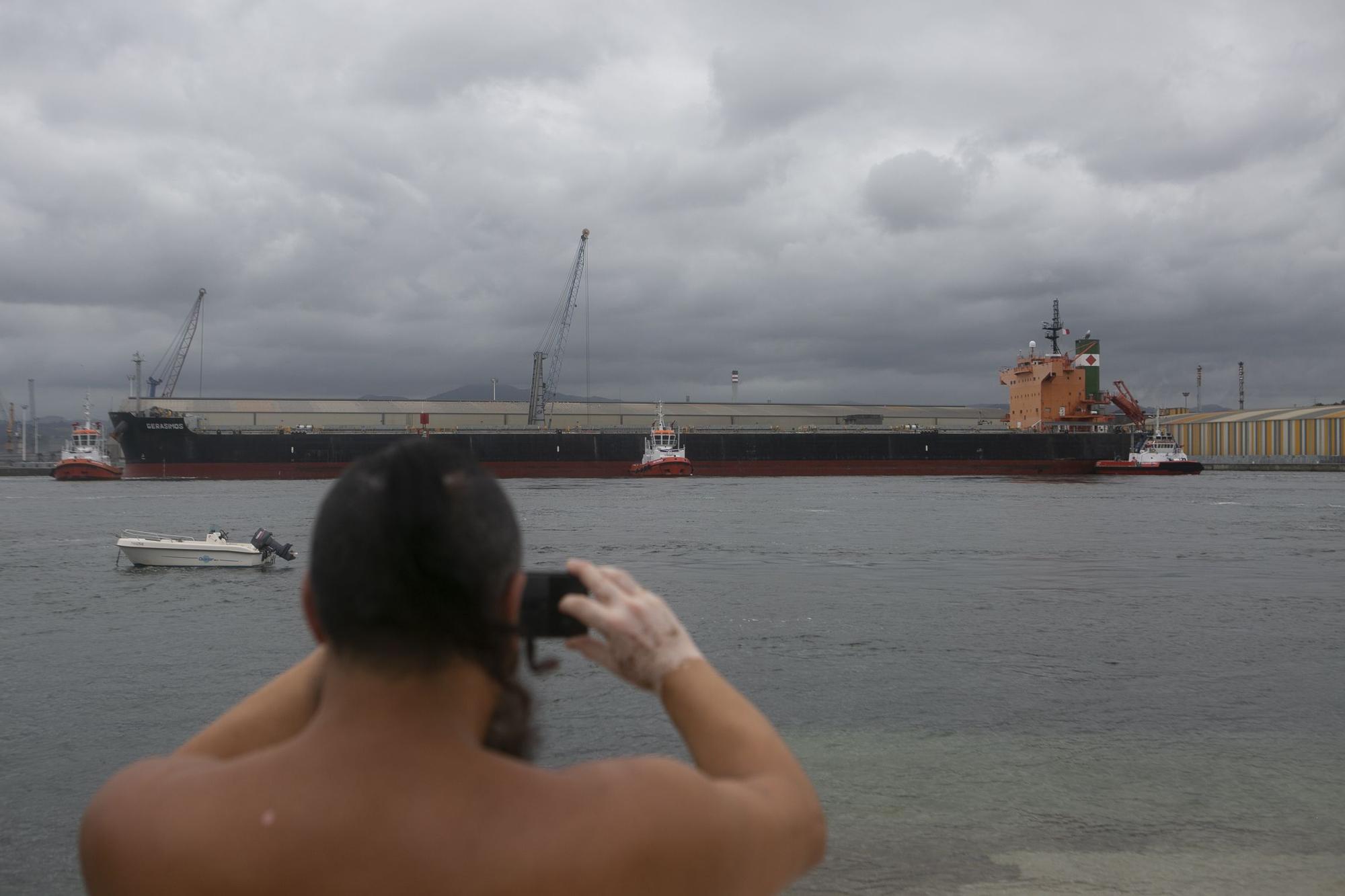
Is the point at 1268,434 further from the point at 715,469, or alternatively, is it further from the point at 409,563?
the point at 409,563

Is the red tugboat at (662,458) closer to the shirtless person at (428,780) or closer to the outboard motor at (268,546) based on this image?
the outboard motor at (268,546)

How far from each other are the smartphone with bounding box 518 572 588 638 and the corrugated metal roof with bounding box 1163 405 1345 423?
97.8 metres

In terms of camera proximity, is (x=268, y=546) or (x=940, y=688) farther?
(x=268, y=546)

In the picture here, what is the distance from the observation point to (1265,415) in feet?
305

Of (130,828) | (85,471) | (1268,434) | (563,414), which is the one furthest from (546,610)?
(1268,434)

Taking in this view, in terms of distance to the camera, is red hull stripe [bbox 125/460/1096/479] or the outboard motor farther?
red hull stripe [bbox 125/460/1096/479]

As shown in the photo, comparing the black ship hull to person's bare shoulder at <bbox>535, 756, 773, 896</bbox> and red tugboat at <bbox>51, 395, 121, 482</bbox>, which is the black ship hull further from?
person's bare shoulder at <bbox>535, 756, 773, 896</bbox>

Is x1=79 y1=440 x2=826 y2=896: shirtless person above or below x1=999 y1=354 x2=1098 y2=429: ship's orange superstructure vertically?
below

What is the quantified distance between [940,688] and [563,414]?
8392 centimetres

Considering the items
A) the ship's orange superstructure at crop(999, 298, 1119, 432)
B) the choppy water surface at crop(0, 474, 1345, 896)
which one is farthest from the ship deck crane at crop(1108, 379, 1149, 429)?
the choppy water surface at crop(0, 474, 1345, 896)

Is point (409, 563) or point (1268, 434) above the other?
point (1268, 434)

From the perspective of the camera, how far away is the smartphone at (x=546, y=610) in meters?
1.41

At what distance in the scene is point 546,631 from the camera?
1.41m

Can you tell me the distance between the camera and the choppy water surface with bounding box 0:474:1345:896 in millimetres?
5355
